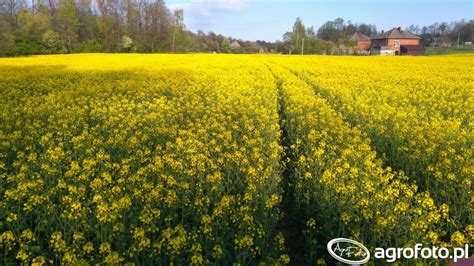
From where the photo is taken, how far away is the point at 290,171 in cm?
860

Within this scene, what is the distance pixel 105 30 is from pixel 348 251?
81.5 metres

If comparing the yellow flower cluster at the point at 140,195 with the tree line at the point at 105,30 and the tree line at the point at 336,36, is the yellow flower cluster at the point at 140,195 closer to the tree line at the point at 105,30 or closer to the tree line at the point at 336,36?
the tree line at the point at 105,30

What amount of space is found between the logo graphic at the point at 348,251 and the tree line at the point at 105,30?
58.9 m

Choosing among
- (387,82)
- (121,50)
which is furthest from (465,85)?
(121,50)

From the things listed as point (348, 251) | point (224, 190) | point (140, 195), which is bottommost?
point (348, 251)

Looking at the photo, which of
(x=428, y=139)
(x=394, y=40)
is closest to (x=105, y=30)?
(x=428, y=139)

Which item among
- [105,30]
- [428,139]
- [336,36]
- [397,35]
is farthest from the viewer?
[336,36]

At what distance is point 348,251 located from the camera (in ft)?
14.6

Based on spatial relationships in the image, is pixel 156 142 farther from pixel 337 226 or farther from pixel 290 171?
pixel 337 226

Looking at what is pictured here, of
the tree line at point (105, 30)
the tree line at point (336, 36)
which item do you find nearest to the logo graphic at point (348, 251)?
the tree line at point (105, 30)

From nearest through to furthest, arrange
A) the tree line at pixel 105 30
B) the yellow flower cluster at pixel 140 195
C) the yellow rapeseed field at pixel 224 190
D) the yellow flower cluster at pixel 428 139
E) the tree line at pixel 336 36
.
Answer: the yellow flower cluster at pixel 140 195, the yellow rapeseed field at pixel 224 190, the yellow flower cluster at pixel 428 139, the tree line at pixel 105 30, the tree line at pixel 336 36

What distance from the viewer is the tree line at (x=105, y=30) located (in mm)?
60562

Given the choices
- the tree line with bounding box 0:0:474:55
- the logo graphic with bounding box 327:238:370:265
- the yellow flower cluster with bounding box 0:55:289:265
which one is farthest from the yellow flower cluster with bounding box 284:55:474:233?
the tree line with bounding box 0:0:474:55

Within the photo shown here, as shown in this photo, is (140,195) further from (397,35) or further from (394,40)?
(397,35)
